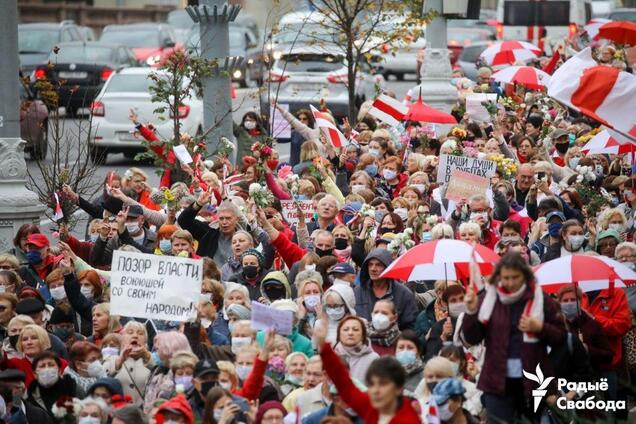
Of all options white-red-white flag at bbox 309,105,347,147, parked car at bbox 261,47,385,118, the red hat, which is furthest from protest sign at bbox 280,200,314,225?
parked car at bbox 261,47,385,118

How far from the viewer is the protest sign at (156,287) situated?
1057cm

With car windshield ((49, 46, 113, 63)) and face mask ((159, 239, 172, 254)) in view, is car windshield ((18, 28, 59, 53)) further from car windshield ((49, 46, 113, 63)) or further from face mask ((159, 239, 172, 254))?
face mask ((159, 239, 172, 254))

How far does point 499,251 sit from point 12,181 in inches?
181

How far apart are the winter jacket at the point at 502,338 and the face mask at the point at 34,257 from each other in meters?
5.18

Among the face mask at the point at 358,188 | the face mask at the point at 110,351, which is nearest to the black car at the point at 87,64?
the face mask at the point at 358,188

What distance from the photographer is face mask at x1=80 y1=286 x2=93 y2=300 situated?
1195 centimetres

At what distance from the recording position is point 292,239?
1408 cm

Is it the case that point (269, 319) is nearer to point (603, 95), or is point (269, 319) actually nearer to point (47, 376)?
point (47, 376)

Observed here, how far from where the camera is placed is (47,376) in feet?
32.7

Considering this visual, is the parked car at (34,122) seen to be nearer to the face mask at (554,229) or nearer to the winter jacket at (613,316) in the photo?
the face mask at (554,229)

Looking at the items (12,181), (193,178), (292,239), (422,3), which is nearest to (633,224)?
(292,239)

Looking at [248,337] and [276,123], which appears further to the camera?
[276,123]

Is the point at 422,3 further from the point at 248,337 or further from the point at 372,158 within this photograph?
the point at 248,337

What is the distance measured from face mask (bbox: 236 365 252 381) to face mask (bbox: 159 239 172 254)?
334 cm
